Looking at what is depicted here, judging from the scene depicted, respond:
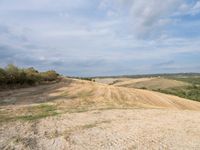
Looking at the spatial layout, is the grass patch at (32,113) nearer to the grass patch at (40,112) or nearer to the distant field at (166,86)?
the grass patch at (40,112)

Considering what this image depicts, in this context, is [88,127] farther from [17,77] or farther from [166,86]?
[166,86]

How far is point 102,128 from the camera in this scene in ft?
46.0

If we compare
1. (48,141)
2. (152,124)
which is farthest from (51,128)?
(152,124)

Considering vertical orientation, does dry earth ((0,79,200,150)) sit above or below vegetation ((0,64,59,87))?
below

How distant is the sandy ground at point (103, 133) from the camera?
11.6 meters

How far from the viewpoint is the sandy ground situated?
11.6 meters

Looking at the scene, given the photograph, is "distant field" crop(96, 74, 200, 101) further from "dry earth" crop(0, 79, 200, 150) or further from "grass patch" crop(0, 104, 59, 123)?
"grass patch" crop(0, 104, 59, 123)

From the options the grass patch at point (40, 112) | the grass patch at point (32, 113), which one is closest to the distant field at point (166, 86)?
the grass patch at point (40, 112)

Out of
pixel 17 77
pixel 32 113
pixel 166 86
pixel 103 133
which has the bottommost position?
pixel 166 86

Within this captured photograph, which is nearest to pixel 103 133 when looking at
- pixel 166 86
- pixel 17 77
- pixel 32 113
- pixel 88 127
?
pixel 88 127

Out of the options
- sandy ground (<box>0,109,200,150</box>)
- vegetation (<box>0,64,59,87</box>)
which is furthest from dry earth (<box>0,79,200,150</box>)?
vegetation (<box>0,64,59,87</box>)

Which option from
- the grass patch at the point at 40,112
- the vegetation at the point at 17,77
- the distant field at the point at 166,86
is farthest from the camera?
the distant field at the point at 166,86

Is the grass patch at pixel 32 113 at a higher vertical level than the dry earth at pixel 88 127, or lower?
higher

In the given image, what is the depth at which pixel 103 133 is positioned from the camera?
1316 cm
